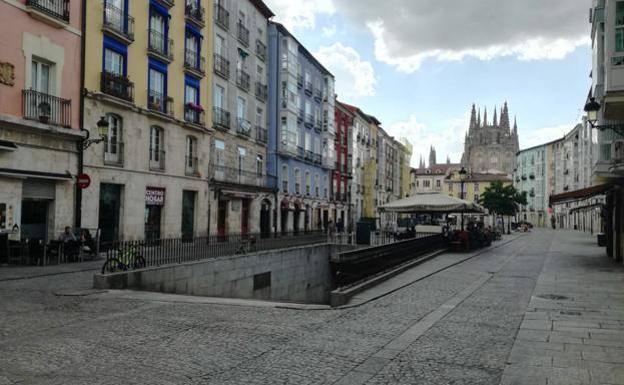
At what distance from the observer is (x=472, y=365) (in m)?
5.93

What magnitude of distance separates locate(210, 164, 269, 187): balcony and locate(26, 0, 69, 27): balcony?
12.3m

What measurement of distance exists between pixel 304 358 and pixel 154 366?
5.45 feet

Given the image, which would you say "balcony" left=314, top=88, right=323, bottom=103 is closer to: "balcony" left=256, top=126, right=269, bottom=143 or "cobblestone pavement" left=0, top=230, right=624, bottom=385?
"balcony" left=256, top=126, right=269, bottom=143

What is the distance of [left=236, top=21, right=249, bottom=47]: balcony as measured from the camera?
111 feet

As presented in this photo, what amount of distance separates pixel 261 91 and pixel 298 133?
7323 mm

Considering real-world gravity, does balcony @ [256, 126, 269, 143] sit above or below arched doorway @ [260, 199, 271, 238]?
above

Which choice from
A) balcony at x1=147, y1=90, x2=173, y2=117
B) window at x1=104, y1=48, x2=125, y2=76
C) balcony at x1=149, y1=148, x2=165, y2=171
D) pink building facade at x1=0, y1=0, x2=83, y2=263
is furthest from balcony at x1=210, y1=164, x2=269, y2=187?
pink building facade at x1=0, y1=0, x2=83, y2=263

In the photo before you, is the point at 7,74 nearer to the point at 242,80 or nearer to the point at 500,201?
the point at 242,80

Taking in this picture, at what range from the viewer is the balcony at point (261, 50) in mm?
37231

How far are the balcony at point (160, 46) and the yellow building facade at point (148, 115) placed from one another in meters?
0.05

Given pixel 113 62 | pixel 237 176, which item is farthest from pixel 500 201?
pixel 113 62

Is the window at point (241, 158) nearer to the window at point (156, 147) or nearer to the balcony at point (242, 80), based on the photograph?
the balcony at point (242, 80)

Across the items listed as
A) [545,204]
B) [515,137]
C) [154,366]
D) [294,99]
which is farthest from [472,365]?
[515,137]

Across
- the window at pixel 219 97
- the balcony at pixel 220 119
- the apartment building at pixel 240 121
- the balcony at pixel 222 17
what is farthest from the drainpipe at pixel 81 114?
the balcony at pixel 222 17
